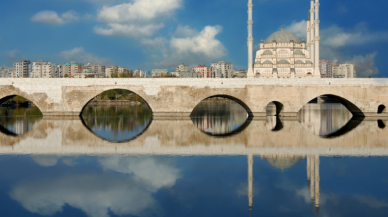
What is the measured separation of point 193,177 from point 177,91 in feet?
55.3

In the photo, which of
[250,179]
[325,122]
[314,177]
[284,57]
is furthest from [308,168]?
[284,57]

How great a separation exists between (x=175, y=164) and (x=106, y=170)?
→ 200cm

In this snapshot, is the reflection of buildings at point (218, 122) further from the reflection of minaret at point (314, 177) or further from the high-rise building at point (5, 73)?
the high-rise building at point (5, 73)

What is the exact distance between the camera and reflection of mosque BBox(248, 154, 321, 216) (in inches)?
279

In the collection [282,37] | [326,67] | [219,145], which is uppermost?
[326,67]

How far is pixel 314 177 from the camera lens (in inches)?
339

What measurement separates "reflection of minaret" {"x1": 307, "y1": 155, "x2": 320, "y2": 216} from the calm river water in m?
0.02

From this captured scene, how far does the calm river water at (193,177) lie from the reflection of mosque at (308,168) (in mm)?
24

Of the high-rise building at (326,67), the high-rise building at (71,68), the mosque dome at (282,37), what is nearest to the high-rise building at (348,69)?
the high-rise building at (326,67)

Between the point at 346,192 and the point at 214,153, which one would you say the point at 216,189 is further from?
the point at 214,153

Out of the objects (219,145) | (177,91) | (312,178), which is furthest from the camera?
(177,91)

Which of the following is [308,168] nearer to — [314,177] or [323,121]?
[314,177]

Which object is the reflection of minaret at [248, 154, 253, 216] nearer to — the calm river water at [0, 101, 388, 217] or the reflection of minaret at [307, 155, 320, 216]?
the calm river water at [0, 101, 388, 217]

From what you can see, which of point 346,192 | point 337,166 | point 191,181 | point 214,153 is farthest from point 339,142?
point 191,181
